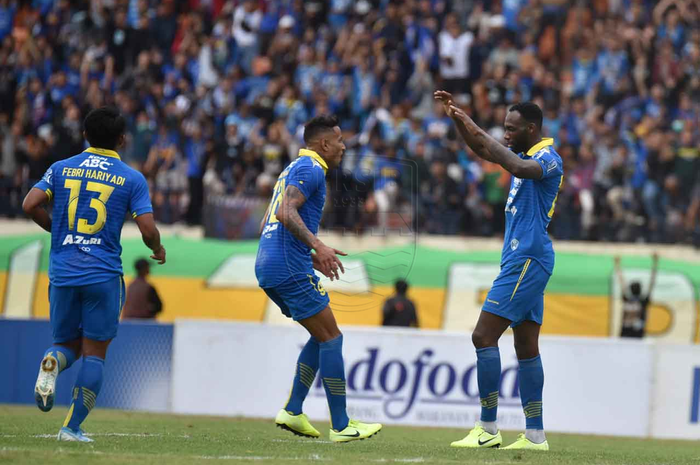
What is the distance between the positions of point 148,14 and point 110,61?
1.58m

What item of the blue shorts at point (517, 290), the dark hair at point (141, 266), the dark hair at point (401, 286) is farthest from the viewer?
the dark hair at point (401, 286)

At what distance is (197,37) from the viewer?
22.8 m

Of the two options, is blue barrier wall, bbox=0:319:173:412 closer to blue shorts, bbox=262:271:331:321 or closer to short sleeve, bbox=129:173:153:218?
blue shorts, bbox=262:271:331:321

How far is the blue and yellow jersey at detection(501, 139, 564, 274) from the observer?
8.50 meters

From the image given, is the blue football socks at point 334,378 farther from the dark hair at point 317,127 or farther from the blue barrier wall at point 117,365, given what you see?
the blue barrier wall at point 117,365

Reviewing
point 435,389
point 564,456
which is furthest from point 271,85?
point 564,456

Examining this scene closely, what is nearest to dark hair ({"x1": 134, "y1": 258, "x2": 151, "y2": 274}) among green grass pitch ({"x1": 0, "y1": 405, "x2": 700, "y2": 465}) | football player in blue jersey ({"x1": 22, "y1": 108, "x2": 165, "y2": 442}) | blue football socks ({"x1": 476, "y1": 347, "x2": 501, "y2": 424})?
green grass pitch ({"x1": 0, "y1": 405, "x2": 700, "y2": 465})

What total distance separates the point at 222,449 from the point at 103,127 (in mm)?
2430

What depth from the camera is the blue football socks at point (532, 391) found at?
8711 millimetres

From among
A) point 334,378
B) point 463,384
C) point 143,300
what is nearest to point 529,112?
point 334,378

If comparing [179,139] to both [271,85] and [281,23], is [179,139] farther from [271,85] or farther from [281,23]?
[281,23]

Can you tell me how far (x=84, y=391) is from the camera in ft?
25.0

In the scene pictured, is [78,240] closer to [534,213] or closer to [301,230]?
[301,230]

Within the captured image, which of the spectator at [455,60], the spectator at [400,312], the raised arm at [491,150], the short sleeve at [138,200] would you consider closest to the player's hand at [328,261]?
the short sleeve at [138,200]
